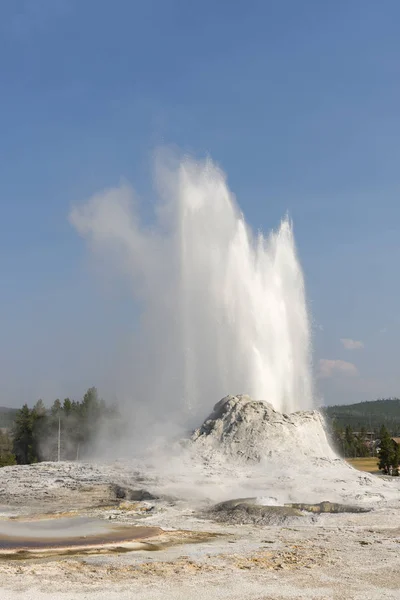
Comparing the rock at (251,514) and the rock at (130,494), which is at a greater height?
the rock at (130,494)

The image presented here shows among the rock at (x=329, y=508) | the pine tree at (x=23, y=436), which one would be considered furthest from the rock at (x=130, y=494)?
the pine tree at (x=23, y=436)

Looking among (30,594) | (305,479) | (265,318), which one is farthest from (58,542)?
(265,318)

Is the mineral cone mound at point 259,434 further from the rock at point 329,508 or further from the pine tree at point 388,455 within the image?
the pine tree at point 388,455

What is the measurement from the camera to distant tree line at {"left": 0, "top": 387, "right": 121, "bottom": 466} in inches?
2493

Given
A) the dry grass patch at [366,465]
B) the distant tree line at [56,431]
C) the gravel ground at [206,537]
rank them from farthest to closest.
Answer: the dry grass patch at [366,465] < the distant tree line at [56,431] < the gravel ground at [206,537]

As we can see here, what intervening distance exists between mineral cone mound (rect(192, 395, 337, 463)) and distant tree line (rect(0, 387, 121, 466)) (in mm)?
26899

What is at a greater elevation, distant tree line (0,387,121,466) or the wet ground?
distant tree line (0,387,121,466)

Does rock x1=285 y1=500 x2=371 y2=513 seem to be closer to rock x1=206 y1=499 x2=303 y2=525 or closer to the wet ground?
rock x1=206 y1=499 x2=303 y2=525

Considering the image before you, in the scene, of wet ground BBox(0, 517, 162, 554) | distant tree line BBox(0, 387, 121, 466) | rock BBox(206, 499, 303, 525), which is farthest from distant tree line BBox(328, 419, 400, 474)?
wet ground BBox(0, 517, 162, 554)

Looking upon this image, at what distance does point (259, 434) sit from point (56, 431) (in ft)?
121

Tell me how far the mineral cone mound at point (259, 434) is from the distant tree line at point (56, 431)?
26899mm

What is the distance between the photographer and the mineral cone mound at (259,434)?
3431 centimetres

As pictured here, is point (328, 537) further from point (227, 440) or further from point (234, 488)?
point (227, 440)

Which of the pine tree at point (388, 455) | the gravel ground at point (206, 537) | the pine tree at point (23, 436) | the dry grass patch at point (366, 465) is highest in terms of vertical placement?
the pine tree at point (23, 436)
